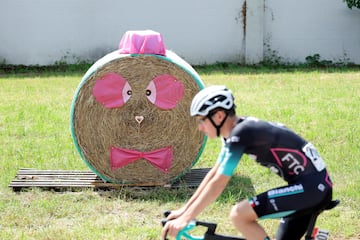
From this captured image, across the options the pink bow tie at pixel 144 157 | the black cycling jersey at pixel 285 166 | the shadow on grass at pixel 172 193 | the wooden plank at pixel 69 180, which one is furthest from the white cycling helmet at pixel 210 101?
the pink bow tie at pixel 144 157

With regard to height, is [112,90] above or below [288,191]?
below

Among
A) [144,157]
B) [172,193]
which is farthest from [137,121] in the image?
[172,193]

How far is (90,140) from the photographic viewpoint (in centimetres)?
667

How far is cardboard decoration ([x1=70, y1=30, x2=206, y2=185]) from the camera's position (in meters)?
6.61

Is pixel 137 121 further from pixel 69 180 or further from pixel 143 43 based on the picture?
pixel 69 180

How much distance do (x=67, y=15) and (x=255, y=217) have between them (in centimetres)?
1297

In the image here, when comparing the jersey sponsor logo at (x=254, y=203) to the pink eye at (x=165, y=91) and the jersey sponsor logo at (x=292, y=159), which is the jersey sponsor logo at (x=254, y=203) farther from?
the pink eye at (x=165, y=91)

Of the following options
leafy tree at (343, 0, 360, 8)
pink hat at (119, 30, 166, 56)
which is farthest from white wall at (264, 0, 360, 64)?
pink hat at (119, 30, 166, 56)

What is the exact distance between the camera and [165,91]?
6730mm

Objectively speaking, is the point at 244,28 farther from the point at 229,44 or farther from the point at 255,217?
the point at 255,217

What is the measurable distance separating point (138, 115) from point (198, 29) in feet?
32.1

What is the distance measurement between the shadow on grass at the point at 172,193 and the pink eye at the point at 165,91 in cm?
84

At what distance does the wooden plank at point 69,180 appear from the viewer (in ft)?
21.2

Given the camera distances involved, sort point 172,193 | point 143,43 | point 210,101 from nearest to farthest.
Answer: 1. point 210,101
2. point 172,193
3. point 143,43
